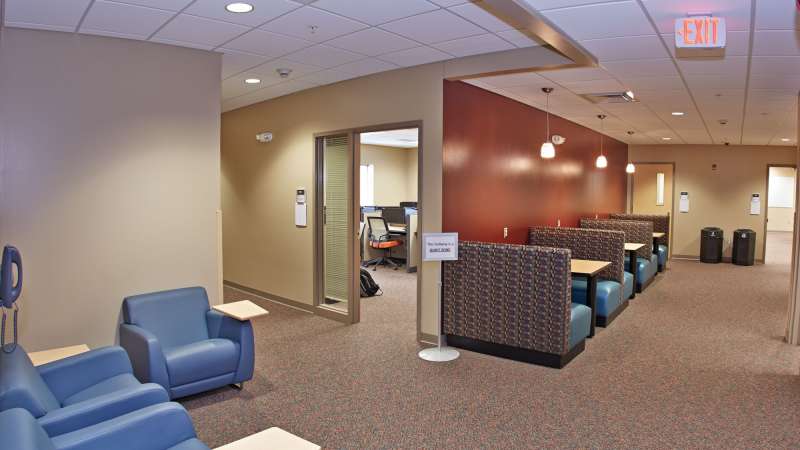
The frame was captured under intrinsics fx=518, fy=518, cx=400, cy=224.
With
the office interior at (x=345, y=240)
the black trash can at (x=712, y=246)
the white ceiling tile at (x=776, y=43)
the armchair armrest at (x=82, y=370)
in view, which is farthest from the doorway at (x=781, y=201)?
the armchair armrest at (x=82, y=370)

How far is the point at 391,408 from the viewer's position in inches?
136

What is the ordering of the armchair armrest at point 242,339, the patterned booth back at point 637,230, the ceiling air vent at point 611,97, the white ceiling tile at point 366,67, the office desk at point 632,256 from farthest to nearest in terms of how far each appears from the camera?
the patterned booth back at point 637,230 < the office desk at point 632,256 < the ceiling air vent at point 611,97 < the white ceiling tile at point 366,67 < the armchair armrest at point 242,339

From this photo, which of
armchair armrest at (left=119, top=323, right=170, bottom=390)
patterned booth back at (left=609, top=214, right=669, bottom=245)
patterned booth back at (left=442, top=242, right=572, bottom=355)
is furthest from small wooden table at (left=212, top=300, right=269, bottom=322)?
patterned booth back at (left=609, top=214, right=669, bottom=245)

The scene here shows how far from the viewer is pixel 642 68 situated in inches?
173

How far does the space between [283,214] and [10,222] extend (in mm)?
3104

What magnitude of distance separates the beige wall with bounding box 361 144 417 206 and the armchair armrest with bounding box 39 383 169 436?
935 cm

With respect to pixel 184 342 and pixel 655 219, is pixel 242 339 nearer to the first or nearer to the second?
pixel 184 342

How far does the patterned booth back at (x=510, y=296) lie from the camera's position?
4172mm

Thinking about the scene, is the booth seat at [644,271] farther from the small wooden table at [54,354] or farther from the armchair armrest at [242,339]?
the small wooden table at [54,354]

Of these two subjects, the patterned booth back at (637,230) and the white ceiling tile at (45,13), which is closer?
the white ceiling tile at (45,13)

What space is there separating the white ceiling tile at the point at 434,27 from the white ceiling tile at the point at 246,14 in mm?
714

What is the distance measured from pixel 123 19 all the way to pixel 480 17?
2.32 meters

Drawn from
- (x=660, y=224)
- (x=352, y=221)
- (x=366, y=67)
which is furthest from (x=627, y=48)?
(x=660, y=224)

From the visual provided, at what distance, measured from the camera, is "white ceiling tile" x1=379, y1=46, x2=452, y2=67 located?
4214mm
